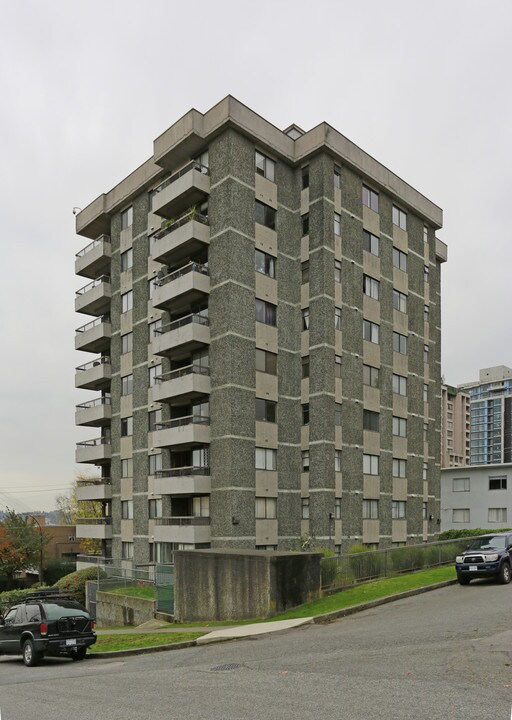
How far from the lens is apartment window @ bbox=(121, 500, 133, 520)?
1752 inches

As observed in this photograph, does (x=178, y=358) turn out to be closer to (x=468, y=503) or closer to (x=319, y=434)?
(x=319, y=434)

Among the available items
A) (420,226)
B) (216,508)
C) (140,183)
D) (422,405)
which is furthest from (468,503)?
(140,183)

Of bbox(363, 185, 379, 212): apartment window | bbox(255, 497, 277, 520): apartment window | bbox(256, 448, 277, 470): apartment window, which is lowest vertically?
bbox(255, 497, 277, 520): apartment window

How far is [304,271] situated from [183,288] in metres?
7.73

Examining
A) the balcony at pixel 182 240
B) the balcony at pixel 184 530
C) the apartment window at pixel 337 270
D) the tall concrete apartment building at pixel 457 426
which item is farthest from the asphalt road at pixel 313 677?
the tall concrete apartment building at pixel 457 426

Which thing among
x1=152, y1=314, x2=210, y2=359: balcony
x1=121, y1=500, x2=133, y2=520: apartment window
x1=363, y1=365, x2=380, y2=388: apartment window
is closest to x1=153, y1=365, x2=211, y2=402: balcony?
x1=152, y1=314, x2=210, y2=359: balcony

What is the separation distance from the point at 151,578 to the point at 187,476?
579 centimetres

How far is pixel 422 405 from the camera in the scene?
47.8 metres

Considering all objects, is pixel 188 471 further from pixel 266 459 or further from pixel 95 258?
pixel 95 258

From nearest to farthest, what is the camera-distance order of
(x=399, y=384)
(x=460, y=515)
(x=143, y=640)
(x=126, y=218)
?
(x=143, y=640) < (x=399, y=384) < (x=126, y=218) < (x=460, y=515)

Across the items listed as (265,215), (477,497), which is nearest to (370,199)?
(265,215)

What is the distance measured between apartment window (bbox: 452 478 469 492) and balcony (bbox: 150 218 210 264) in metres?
35.4

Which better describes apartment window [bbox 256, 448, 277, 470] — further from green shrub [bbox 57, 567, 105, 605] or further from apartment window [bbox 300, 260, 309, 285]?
green shrub [bbox 57, 567, 105, 605]

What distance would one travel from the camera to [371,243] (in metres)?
44.0
